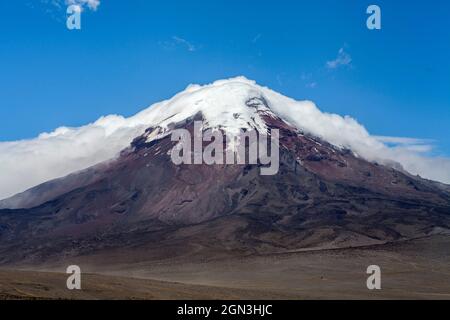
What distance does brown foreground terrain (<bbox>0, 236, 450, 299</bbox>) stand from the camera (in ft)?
194

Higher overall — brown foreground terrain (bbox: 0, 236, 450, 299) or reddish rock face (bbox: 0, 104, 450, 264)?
reddish rock face (bbox: 0, 104, 450, 264)

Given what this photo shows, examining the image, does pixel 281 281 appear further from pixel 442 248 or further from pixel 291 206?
pixel 291 206

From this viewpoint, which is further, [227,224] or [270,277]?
[227,224]

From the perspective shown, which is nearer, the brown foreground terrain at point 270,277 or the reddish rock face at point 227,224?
the brown foreground terrain at point 270,277

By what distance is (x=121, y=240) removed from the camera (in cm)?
15900

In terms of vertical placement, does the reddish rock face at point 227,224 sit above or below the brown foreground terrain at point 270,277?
above

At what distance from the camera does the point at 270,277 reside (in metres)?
95.8

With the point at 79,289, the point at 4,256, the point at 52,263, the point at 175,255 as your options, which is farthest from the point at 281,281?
the point at 4,256

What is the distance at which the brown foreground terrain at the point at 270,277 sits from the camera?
59125 millimetres

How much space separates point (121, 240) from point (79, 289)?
102 m

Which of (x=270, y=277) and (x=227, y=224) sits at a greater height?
(x=227, y=224)

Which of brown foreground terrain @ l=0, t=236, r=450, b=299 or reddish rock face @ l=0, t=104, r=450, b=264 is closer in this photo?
brown foreground terrain @ l=0, t=236, r=450, b=299
